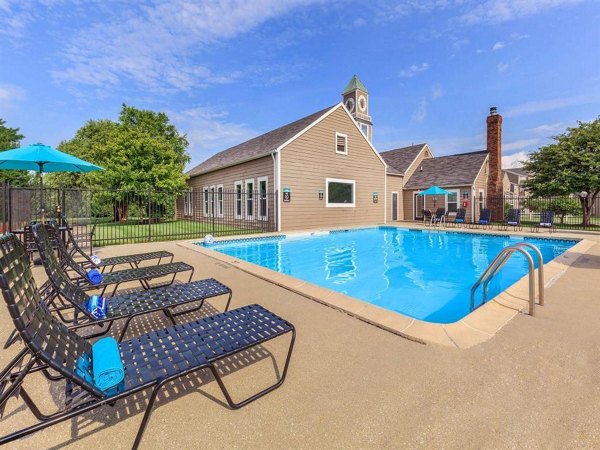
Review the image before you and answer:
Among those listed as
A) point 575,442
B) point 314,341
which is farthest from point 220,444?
point 575,442

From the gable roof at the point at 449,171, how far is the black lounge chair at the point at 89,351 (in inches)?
875

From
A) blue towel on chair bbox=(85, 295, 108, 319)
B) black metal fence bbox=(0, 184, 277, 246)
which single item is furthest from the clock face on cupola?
blue towel on chair bbox=(85, 295, 108, 319)

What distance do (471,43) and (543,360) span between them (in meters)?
13.5

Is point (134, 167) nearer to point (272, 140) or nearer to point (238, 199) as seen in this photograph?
point (238, 199)

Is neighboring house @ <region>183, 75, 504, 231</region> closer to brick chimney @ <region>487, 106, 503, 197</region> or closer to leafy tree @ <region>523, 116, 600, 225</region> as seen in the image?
brick chimney @ <region>487, 106, 503, 197</region>

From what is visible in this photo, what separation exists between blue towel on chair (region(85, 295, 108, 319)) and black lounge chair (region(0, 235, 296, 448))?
0.60 meters

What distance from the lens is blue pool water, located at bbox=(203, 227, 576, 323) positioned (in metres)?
5.97

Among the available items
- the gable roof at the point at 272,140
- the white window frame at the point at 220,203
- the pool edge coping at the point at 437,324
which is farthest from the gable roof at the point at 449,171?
the pool edge coping at the point at 437,324

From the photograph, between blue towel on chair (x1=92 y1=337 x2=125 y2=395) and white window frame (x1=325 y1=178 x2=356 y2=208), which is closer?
blue towel on chair (x1=92 y1=337 x2=125 y2=395)

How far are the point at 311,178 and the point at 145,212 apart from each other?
16.0 meters

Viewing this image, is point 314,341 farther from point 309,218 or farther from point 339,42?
point 339,42

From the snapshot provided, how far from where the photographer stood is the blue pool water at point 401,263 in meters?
5.97

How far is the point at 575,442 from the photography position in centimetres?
168

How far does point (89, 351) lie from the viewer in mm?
2010
